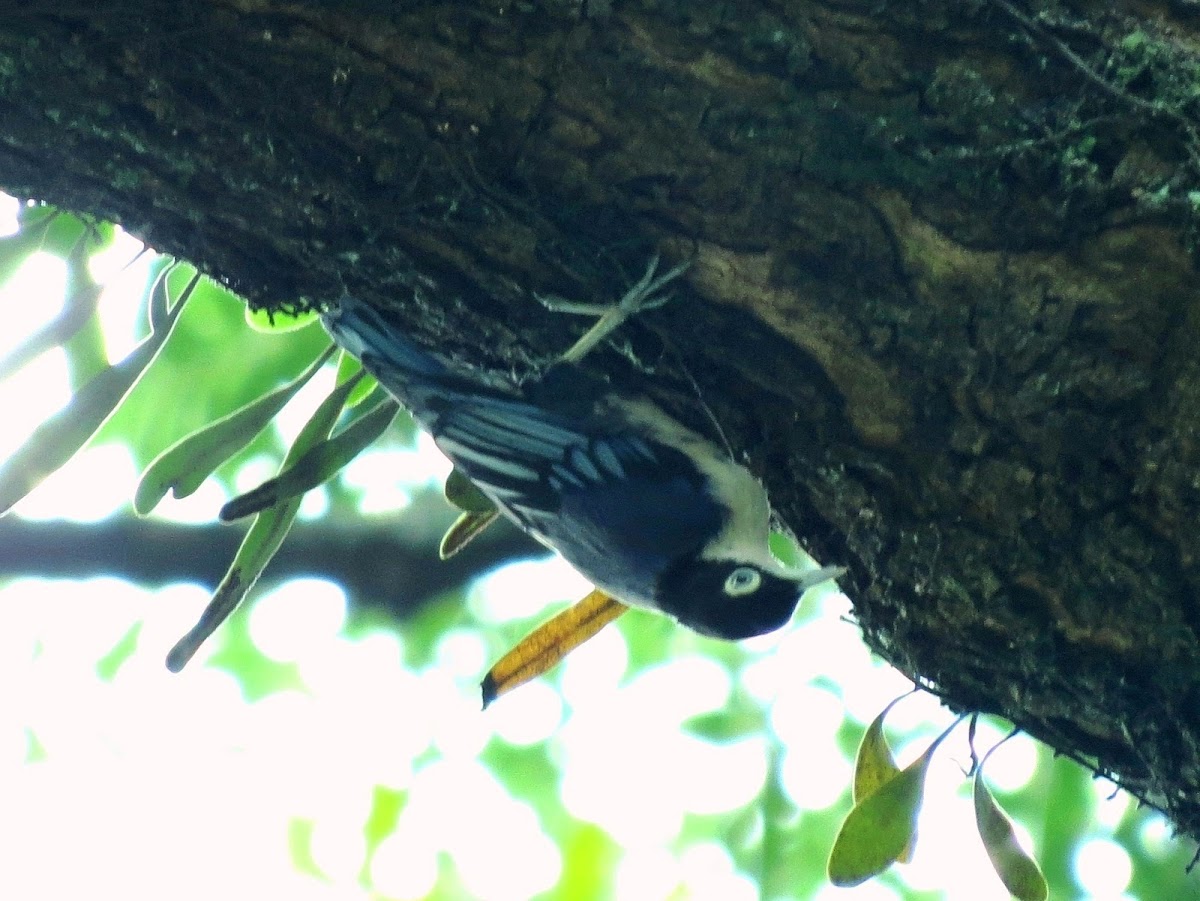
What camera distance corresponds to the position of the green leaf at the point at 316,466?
2.16 meters

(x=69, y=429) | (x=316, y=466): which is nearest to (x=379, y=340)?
(x=316, y=466)

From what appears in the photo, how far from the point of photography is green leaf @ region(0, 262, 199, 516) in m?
2.21

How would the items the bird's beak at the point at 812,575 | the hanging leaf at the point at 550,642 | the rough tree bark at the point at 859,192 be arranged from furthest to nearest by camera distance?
the hanging leaf at the point at 550,642 < the bird's beak at the point at 812,575 < the rough tree bark at the point at 859,192

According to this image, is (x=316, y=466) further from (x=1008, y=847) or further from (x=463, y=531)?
(x=1008, y=847)

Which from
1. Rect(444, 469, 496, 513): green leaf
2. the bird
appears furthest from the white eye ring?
Rect(444, 469, 496, 513): green leaf

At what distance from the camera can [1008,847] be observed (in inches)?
85.0

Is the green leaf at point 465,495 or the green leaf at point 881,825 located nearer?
the green leaf at point 881,825

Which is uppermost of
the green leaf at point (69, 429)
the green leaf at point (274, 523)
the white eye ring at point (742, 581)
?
the green leaf at point (69, 429)

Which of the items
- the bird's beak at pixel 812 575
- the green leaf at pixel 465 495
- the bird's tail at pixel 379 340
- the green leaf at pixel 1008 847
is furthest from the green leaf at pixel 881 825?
→ the bird's tail at pixel 379 340

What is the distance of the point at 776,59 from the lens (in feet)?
5.41

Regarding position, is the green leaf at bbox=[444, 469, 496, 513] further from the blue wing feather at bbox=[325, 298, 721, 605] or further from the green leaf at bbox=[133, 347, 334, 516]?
the green leaf at bbox=[133, 347, 334, 516]

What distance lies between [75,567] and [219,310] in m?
1.49

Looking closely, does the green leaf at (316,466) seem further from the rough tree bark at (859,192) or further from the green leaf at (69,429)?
the rough tree bark at (859,192)

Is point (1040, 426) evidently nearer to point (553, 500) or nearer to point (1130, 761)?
point (1130, 761)
